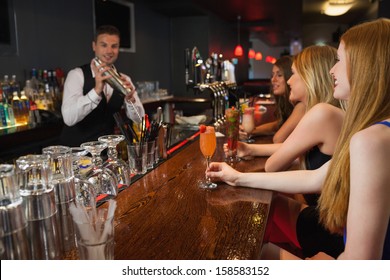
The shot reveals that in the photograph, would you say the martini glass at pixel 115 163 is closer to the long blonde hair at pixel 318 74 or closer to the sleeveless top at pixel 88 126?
the long blonde hair at pixel 318 74

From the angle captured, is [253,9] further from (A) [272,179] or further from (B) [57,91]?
(A) [272,179]

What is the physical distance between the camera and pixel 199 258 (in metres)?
0.93

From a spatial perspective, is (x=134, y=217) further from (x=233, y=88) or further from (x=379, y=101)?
(x=233, y=88)

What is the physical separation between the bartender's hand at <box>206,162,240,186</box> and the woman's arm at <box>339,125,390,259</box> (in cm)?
52

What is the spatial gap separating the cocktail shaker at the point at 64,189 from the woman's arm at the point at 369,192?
0.75m

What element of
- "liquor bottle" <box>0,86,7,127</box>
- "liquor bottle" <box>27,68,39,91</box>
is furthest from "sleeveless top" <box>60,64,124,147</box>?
"liquor bottle" <box>27,68,39,91</box>

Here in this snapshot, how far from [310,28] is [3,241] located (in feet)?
49.3

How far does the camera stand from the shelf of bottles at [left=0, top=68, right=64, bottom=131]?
3.31m

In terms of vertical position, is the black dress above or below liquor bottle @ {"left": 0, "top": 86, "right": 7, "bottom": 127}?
below

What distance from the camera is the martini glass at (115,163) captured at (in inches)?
55.6

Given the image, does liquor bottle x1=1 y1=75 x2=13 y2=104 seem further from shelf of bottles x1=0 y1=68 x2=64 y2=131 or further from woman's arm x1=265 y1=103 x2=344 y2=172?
woman's arm x1=265 y1=103 x2=344 y2=172

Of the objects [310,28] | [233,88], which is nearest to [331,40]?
[310,28]

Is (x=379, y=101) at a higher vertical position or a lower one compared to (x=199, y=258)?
higher
